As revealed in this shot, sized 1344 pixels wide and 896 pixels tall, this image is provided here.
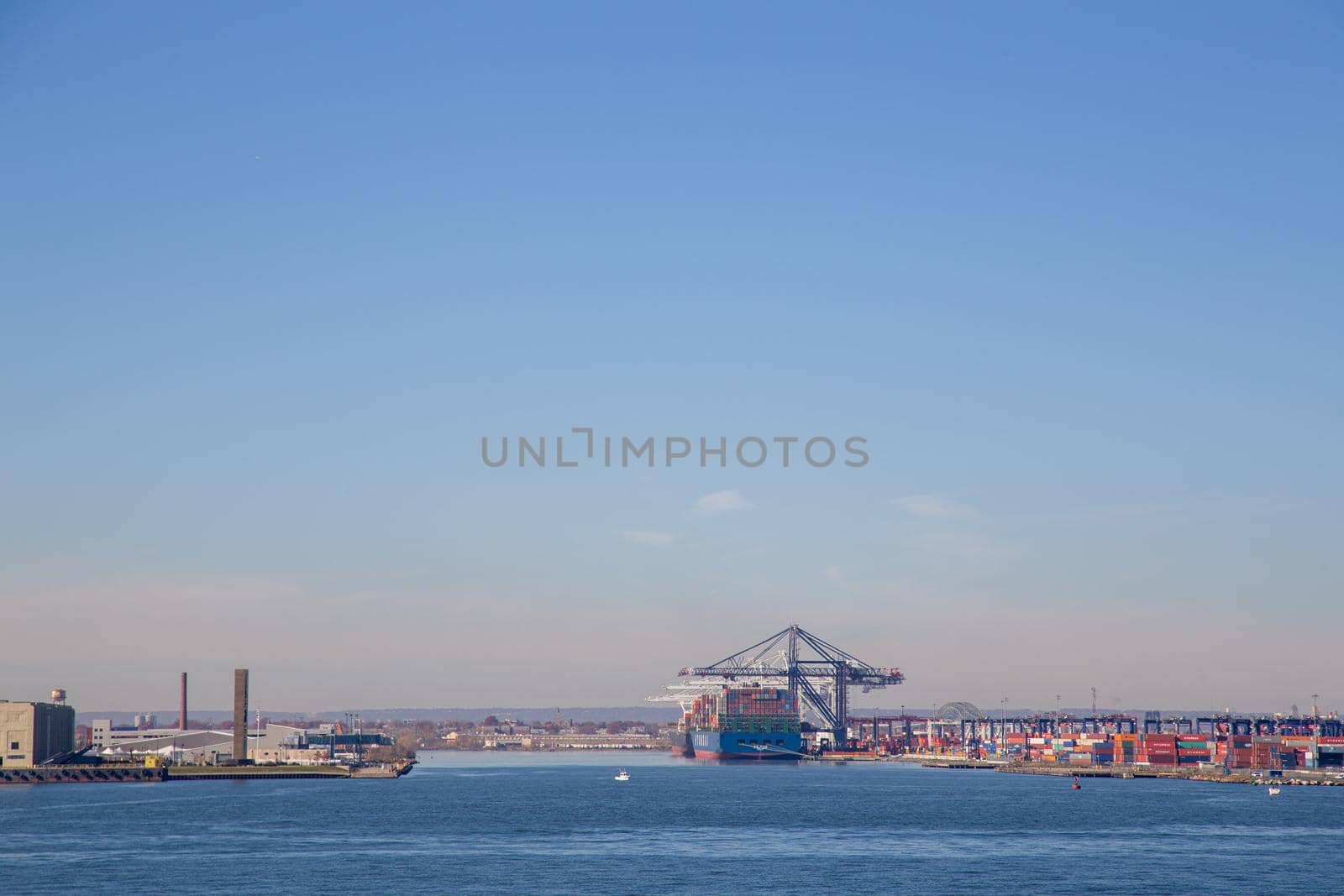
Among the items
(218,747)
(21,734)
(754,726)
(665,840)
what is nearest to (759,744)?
(754,726)

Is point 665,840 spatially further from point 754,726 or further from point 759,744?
point 754,726

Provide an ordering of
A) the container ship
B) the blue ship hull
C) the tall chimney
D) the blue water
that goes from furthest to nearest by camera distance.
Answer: the container ship, the blue ship hull, the tall chimney, the blue water

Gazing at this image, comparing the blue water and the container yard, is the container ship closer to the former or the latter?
the container yard

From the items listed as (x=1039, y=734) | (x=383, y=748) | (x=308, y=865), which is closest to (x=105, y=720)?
(x=383, y=748)

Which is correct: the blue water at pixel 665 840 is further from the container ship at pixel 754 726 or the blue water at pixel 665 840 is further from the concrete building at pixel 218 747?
the container ship at pixel 754 726

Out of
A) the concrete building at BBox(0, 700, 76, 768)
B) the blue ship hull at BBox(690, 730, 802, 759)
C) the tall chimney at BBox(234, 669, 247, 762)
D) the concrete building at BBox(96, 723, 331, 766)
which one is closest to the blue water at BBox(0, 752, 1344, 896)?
the concrete building at BBox(0, 700, 76, 768)
